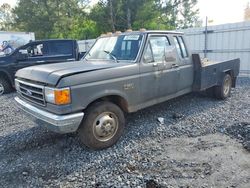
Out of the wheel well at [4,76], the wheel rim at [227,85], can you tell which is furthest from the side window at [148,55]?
the wheel well at [4,76]

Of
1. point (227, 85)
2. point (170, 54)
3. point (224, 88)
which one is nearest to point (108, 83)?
point (170, 54)

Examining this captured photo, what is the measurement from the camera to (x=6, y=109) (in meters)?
6.87

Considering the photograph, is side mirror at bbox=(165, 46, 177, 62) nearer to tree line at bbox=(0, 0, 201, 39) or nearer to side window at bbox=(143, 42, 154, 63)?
side window at bbox=(143, 42, 154, 63)

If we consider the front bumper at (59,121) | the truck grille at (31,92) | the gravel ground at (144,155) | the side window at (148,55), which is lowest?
the gravel ground at (144,155)

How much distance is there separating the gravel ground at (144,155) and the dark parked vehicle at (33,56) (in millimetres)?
3836

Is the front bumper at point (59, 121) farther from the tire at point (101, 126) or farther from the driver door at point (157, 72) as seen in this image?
the driver door at point (157, 72)

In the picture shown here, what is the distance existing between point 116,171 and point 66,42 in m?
7.80

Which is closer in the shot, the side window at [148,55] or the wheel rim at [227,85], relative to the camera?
the side window at [148,55]

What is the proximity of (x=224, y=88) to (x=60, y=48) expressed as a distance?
21.8ft

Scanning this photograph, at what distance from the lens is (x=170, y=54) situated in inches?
202

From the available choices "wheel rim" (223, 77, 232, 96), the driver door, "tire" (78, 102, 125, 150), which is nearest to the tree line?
"wheel rim" (223, 77, 232, 96)

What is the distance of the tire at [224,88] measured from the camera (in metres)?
6.68

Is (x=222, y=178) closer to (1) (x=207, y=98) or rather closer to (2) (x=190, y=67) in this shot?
(2) (x=190, y=67)

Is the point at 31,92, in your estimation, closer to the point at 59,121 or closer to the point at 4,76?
the point at 59,121
